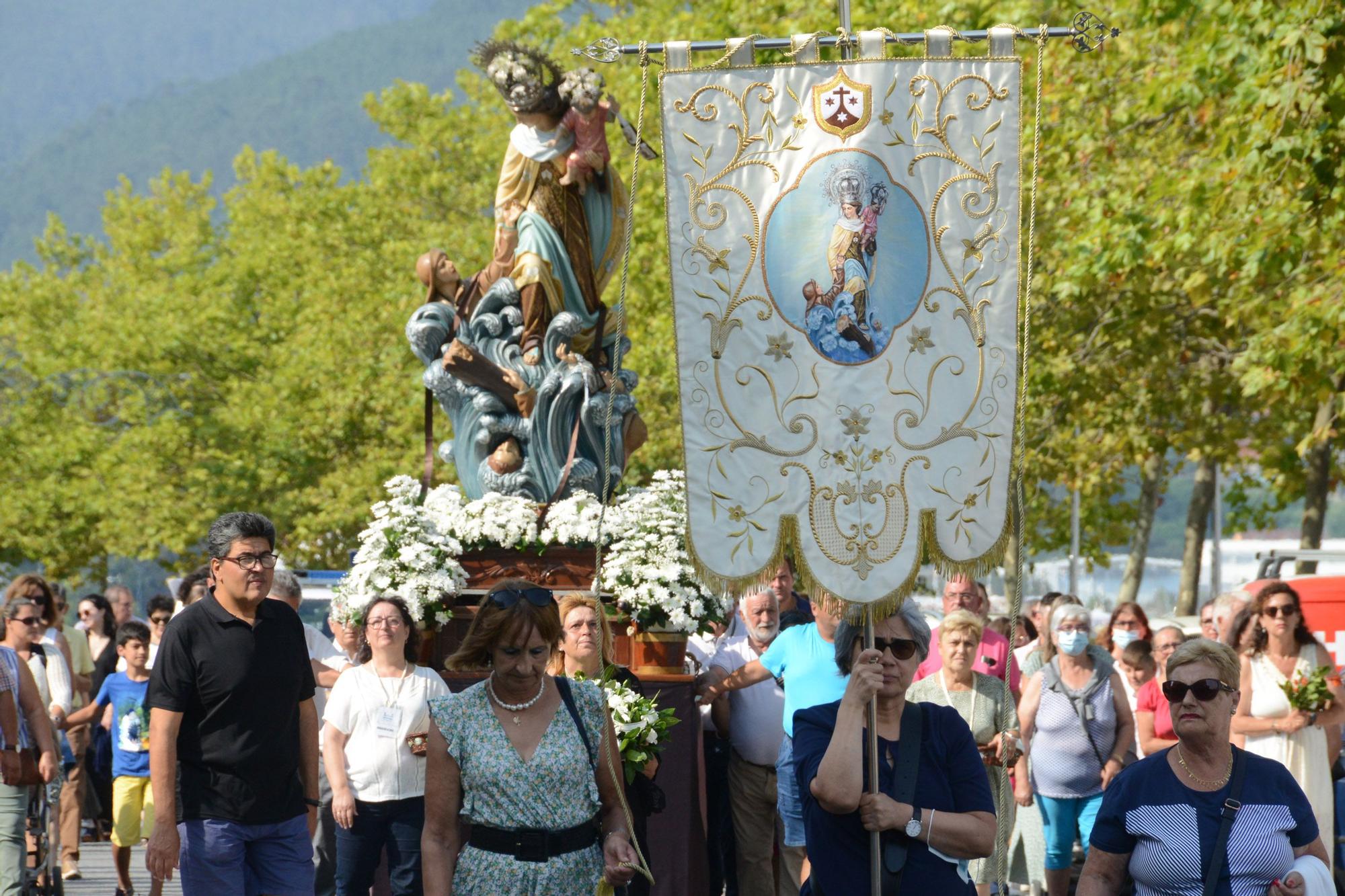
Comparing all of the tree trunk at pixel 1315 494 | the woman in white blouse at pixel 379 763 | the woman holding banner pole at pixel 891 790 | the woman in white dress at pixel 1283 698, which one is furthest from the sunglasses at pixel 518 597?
the tree trunk at pixel 1315 494

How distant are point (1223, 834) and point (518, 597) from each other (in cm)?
210

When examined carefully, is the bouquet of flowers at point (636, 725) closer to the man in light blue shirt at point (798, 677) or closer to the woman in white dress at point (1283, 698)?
the man in light blue shirt at point (798, 677)

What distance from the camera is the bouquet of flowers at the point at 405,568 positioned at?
31.2ft

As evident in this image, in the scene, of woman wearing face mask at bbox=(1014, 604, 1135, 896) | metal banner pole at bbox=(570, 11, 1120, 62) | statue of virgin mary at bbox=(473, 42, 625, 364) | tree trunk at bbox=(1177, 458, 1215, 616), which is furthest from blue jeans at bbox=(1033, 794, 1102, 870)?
tree trunk at bbox=(1177, 458, 1215, 616)

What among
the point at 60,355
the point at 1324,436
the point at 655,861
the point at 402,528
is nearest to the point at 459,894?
the point at 655,861

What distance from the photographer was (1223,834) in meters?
5.16

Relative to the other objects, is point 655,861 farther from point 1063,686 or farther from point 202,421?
point 202,421

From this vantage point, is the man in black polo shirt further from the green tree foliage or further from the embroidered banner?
the green tree foliage

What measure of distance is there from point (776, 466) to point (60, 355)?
111 feet

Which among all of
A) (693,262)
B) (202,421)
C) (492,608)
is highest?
(693,262)

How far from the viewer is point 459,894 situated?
17.0 feet

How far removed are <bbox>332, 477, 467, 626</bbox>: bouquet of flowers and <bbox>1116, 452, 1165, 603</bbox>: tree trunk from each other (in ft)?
75.9

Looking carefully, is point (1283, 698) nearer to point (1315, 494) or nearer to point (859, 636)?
point (859, 636)

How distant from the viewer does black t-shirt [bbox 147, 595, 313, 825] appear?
21.0ft
